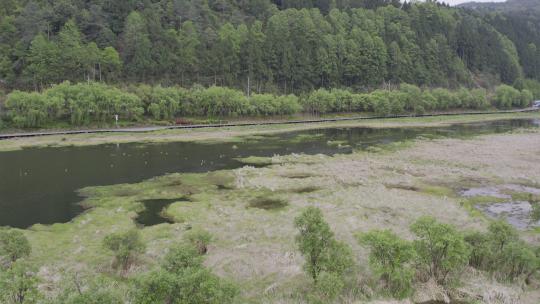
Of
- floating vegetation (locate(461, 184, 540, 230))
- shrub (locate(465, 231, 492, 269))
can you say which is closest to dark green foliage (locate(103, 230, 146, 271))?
shrub (locate(465, 231, 492, 269))

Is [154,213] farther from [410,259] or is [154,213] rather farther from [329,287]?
[410,259]

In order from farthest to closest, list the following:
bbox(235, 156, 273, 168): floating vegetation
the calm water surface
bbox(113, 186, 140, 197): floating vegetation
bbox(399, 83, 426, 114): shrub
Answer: bbox(399, 83, 426, 114): shrub
bbox(235, 156, 273, 168): floating vegetation
bbox(113, 186, 140, 197): floating vegetation
the calm water surface

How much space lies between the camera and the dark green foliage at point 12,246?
21938mm

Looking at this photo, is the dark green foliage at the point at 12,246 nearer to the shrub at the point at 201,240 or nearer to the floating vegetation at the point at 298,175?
the shrub at the point at 201,240

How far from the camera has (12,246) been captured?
21906mm

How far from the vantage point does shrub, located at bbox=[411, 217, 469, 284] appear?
19.5m

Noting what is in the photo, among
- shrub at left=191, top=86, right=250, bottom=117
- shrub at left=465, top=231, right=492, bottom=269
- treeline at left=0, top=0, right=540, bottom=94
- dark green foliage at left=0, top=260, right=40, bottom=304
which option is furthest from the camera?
treeline at left=0, top=0, right=540, bottom=94

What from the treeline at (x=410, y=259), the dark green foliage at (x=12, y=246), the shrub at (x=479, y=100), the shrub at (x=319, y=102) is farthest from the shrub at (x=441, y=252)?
the shrub at (x=479, y=100)

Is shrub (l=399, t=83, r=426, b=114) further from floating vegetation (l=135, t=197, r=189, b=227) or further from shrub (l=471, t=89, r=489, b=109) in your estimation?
floating vegetation (l=135, t=197, r=189, b=227)

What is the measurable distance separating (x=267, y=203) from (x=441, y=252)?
1767cm

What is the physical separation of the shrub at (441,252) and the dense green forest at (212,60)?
8279 cm

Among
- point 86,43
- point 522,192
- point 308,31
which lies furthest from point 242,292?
point 308,31

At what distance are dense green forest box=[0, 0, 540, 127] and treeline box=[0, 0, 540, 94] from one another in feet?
1.28

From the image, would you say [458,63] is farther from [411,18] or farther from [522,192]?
[522,192]
